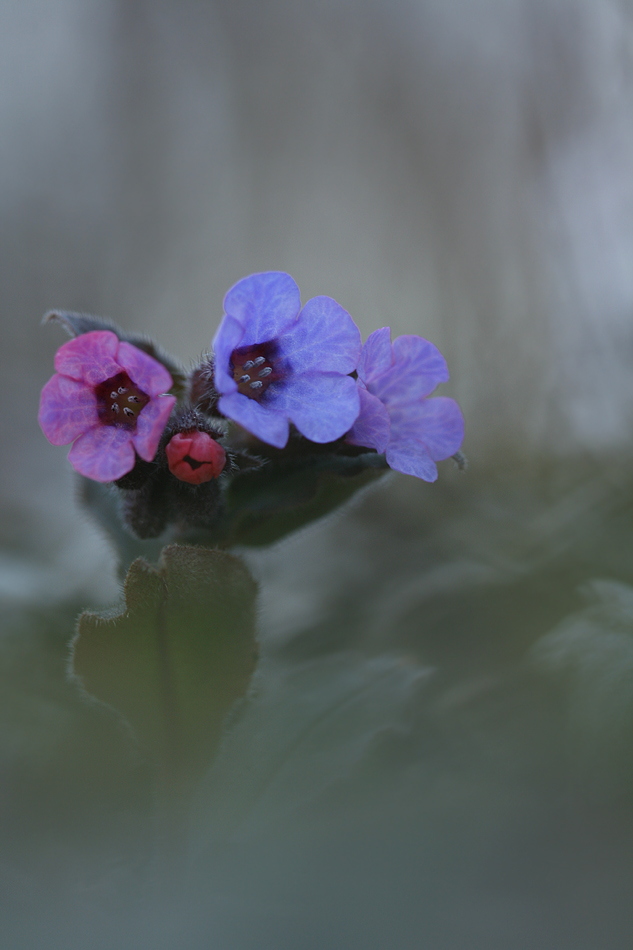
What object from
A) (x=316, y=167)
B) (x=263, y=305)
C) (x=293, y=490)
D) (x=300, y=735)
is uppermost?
→ (x=316, y=167)

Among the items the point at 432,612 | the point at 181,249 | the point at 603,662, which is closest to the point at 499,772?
the point at 603,662

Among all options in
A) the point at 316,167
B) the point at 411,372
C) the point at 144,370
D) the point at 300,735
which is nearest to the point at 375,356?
the point at 411,372

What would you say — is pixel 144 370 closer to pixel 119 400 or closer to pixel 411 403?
pixel 119 400

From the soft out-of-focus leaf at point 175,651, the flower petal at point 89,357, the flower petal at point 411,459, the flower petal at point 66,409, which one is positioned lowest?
the soft out-of-focus leaf at point 175,651

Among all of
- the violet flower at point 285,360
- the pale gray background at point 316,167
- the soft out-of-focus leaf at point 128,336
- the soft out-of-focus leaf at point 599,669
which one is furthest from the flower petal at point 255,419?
the pale gray background at point 316,167

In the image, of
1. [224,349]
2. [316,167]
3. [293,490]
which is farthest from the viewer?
[316,167]

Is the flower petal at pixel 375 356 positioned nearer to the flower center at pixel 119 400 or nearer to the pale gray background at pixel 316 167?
Result: the flower center at pixel 119 400

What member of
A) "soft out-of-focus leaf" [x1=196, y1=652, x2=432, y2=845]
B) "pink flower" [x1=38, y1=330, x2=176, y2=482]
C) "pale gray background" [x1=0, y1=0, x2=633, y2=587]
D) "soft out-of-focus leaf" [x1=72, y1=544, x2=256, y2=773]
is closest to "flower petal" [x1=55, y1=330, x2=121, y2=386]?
"pink flower" [x1=38, y1=330, x2=176, y2=482]

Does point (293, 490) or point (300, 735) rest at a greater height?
point (293, 490)
